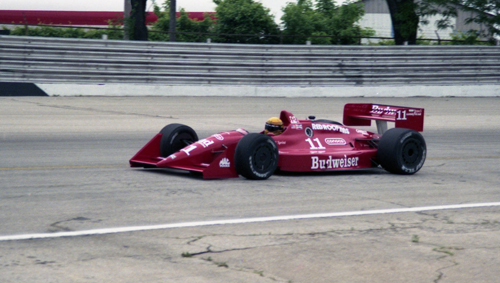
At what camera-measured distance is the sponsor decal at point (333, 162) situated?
8.70 m

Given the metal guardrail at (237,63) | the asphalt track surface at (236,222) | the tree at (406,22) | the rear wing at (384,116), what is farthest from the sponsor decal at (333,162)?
A: the tree at (406,22)

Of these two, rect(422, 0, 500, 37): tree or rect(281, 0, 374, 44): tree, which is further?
rect(281, 0, 374, 44): tree

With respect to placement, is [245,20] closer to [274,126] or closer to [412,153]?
[412,153]

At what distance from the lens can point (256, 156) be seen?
8.02 metres

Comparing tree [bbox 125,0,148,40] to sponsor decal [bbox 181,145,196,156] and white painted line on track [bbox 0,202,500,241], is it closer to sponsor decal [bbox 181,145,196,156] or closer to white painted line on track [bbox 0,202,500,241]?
sponsor decal [bbox 181,145,196,156]

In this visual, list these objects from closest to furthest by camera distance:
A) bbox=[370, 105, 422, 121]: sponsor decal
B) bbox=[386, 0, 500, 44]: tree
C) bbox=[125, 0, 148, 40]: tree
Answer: bbox=[370, 105, 422, 121]: sponsor decal
bbox=[125, 0, 148, 40]: tree
bbox=[386, 0, 500, 44]: tree

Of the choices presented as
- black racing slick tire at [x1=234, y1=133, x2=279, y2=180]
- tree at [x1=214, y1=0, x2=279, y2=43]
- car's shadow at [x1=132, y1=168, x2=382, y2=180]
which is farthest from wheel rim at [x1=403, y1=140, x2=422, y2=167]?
tree at [x1=214, y1=0, x2=279, y2=43]

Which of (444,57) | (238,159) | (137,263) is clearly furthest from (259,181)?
(444,57)

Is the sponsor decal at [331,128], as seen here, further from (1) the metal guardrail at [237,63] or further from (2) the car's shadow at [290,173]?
(1) the metal guardrail at [237,63]

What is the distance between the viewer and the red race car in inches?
317

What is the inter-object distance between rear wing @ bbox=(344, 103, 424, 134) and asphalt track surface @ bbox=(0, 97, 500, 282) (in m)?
0.78

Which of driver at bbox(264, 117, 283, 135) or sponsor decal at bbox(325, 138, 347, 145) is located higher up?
driver at bbox(264, 117, 283, 135)

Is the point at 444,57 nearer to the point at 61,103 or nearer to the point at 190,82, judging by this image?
the point at 190,82

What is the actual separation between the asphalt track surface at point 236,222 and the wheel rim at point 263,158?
0.19 meters
